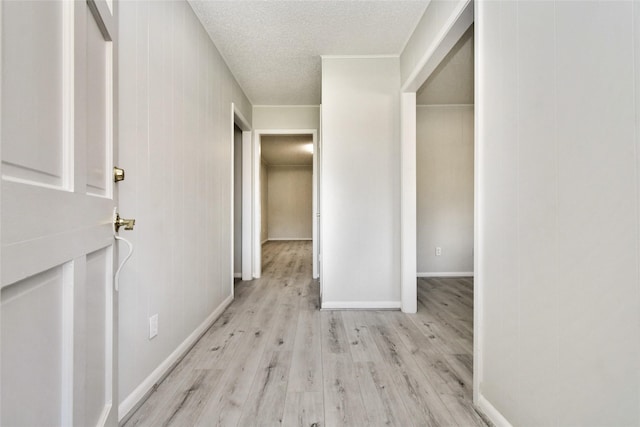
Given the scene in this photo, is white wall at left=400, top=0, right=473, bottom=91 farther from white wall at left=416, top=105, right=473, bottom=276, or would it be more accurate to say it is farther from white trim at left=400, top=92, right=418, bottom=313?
white wall at left=416, top=105, right=473, bottom=276

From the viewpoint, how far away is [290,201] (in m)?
9.41

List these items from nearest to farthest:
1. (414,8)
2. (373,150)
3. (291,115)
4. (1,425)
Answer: (1,425) → (414,8) → (373,150) → (291,115)

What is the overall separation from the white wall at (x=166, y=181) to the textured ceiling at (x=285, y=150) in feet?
10.5

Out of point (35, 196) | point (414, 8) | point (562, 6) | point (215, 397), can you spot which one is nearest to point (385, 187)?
point (414, 8)

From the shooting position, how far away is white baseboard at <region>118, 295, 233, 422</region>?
1.30 metres

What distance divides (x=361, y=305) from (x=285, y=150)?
515 cm

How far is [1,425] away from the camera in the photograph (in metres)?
0.43

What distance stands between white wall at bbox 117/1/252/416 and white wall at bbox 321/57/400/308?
1.06 m

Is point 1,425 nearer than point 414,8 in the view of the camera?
Yes

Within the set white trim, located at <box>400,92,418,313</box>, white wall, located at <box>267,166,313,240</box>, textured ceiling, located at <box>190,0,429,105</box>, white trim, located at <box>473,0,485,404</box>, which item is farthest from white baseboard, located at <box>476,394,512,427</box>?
white wall, located at <box>267,166,313,240</box>

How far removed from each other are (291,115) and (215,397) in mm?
3496

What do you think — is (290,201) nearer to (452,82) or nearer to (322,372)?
(452,82)

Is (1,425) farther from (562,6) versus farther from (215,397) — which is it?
(562,6)

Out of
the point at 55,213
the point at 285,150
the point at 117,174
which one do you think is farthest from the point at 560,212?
the point at 285,150
